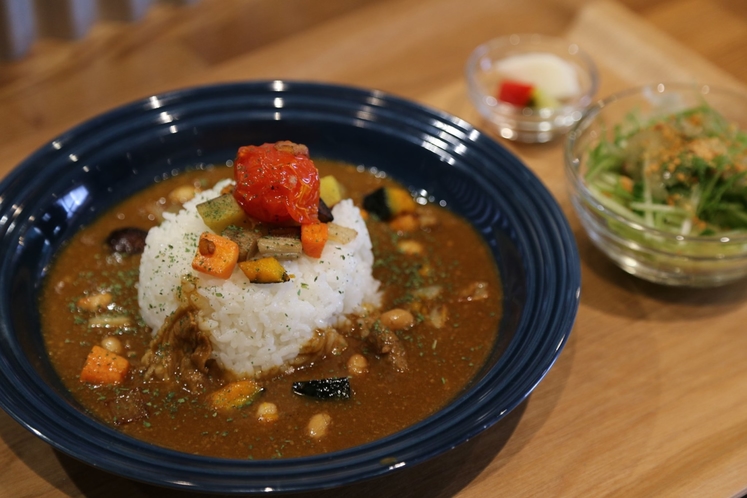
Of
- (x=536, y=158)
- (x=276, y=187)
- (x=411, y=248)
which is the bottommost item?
(x=536, y=158)

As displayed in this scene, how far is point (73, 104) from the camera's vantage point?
14.1ft

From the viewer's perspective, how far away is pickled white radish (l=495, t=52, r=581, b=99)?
14.2ft

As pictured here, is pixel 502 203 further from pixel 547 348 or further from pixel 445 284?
pixel 547 348

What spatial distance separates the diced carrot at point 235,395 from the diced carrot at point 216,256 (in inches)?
16.6

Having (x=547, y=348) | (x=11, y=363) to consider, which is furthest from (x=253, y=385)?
(x=547, y=348)

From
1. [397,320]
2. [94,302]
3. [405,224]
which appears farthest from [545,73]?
[94,302]

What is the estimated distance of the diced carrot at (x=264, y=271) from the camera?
113 inches

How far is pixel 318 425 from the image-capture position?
8.81 feet

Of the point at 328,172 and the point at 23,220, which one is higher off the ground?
the point at 23,220

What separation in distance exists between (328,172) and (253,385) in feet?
4.31

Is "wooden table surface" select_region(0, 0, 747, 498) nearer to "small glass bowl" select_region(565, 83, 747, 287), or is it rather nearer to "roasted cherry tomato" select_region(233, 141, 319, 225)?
"small glass bowl" select_region(565, 83, 747, 287)

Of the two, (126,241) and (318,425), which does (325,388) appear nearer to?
(318,425)

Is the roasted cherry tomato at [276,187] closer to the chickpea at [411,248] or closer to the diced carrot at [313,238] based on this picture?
the diced carrot at [313,238]

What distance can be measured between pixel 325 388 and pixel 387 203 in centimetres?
107
